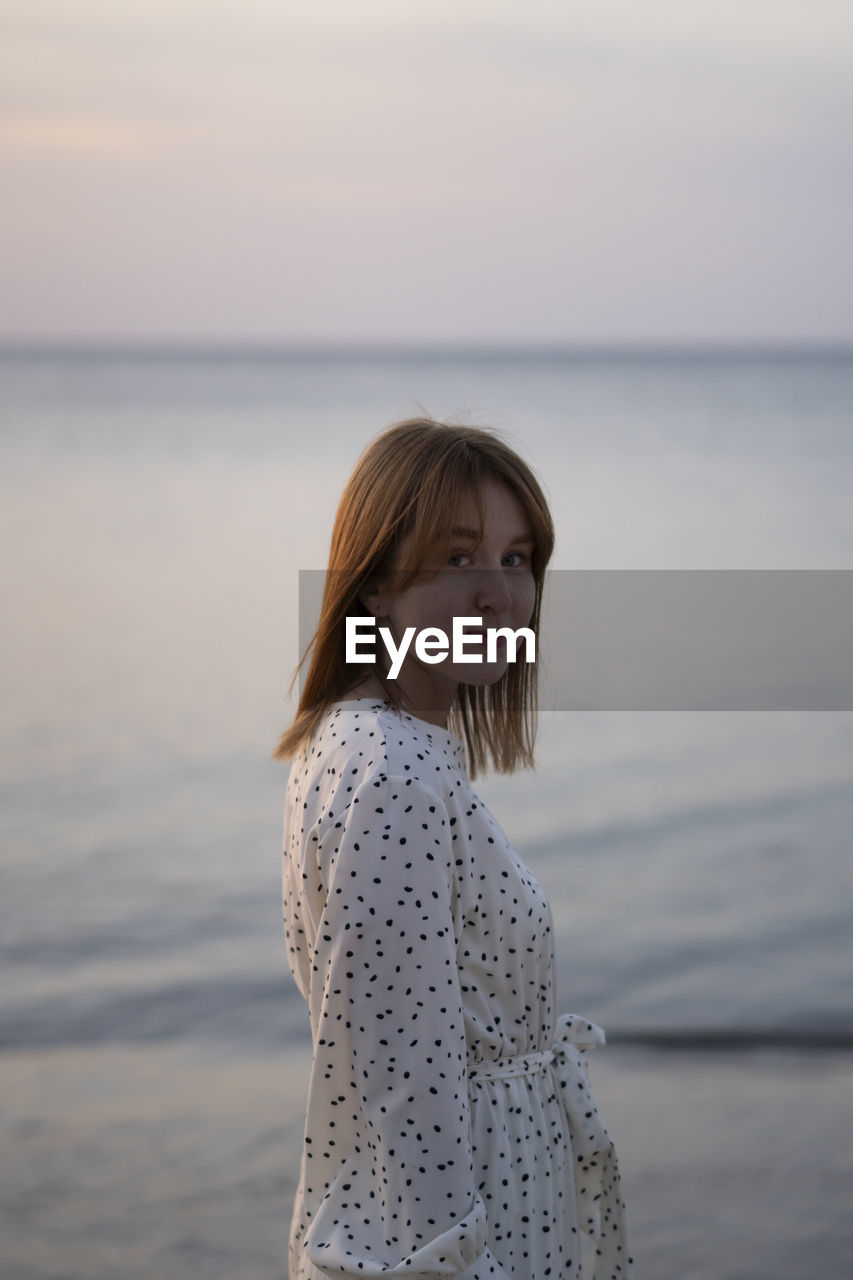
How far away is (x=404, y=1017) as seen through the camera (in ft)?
3.75

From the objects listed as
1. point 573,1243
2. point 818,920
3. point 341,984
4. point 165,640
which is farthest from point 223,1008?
point 165,640

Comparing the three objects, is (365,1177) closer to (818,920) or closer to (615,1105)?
(615,1105)

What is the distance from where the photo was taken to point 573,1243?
1.43m

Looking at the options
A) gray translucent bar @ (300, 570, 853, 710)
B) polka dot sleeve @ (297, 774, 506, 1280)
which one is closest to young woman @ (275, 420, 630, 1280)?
polka dot sleeve @ (297, 774, 506, 1280)

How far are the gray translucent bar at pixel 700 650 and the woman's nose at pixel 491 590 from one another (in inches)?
204

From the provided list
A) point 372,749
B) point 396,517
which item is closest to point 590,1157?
point 372,749

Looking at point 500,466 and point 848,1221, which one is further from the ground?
point 500,466

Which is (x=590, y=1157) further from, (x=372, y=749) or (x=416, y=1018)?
(x=372, y=749)

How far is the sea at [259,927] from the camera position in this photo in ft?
10.1

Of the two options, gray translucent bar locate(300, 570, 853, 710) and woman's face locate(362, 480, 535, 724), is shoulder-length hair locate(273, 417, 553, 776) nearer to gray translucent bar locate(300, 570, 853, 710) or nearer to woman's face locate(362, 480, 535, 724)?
woman's face locate(362, 480, 535, 724)

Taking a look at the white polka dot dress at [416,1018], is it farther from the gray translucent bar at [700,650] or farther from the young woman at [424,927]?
the gray translucent bar at [700,650]

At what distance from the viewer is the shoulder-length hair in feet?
4.28

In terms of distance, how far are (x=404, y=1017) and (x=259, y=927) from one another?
13.0 feet

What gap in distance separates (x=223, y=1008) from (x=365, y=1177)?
320 centimetres
